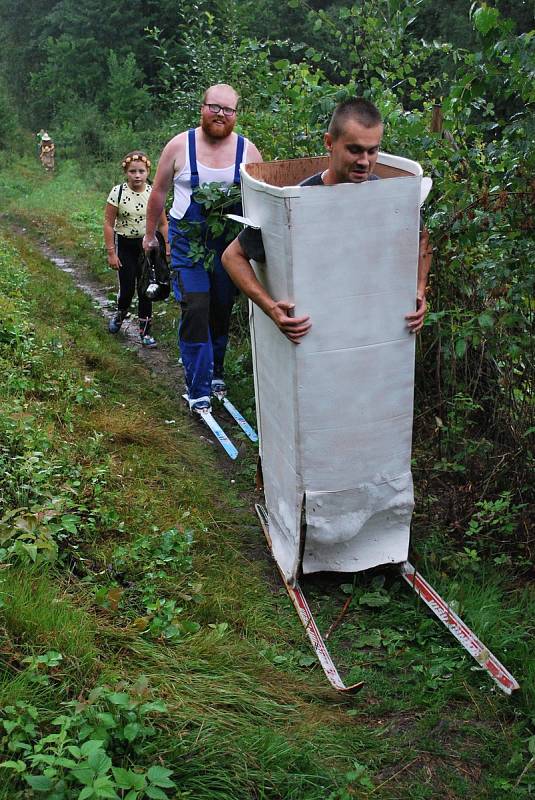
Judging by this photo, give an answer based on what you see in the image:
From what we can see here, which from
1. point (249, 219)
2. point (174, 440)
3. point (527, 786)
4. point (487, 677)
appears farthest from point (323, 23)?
point (527, 786)

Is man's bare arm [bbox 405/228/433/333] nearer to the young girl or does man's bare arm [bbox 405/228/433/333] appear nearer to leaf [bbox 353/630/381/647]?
leaf [bbox 353/630/381/647]

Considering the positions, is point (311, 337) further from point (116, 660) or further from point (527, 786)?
point (527, 786)

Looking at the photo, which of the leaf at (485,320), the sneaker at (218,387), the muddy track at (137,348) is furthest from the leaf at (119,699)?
the sneaker at (218,387)

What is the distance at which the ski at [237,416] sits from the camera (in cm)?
509

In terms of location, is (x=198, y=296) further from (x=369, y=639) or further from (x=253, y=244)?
(x=369, y=639)

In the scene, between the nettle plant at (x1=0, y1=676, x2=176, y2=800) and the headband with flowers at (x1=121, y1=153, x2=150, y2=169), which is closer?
the nettle plant at (x1=0, y1=676, x2=176, y2=800)

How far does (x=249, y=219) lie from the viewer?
340cm

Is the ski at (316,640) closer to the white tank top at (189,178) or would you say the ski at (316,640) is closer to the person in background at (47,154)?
the white tank top at (189,178)

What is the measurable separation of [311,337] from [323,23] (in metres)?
2.89

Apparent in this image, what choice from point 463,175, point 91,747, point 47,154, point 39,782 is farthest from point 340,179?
point 47,154

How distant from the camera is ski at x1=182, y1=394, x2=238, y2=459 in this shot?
4891mm

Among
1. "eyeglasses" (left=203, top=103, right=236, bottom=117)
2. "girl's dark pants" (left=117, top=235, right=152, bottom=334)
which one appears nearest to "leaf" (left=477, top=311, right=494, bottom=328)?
"eyeglasses" (left=203, top=103, right=236, bottom=117)

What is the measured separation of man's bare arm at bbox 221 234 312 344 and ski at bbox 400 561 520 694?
4.02 feet

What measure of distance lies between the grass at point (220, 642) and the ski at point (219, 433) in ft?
0.74
